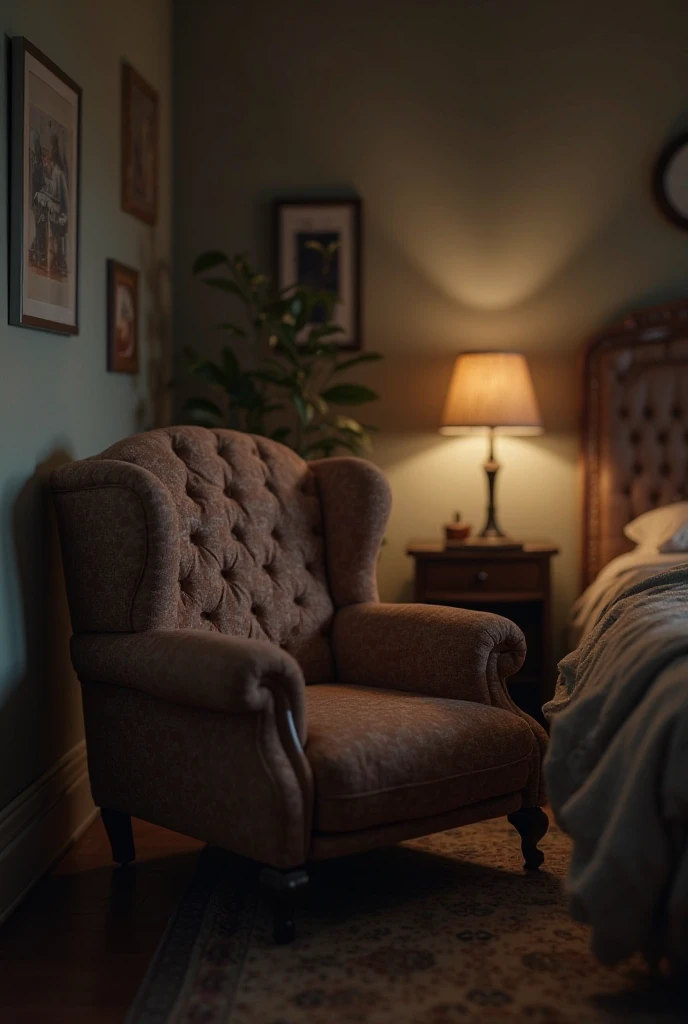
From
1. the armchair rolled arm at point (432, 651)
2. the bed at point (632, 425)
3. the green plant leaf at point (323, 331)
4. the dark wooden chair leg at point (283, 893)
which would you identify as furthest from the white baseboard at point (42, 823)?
the bed at point (632, 425)

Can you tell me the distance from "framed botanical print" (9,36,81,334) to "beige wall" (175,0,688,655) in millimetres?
1275

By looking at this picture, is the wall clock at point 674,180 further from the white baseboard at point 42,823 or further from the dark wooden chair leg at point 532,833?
the white baseboard at point 42,823

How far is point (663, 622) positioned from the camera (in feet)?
7.56

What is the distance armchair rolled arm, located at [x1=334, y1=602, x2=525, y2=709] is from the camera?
9.21 ft

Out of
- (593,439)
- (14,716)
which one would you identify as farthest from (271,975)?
(593,439)

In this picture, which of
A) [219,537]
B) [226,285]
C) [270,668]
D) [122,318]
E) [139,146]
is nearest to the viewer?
[270,668]

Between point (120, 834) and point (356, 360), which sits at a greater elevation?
point (356, 360)

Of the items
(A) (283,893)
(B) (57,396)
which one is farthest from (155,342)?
(A) (283,893)

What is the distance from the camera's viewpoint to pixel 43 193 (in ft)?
9.27

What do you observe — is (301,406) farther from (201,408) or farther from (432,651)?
(432,651)

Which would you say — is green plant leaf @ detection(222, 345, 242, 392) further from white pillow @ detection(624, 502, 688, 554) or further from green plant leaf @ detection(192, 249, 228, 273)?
white pillow @ detection(624, 502, 688, 554)

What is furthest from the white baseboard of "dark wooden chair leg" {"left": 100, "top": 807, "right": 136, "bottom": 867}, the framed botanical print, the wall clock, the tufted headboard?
the wall clock

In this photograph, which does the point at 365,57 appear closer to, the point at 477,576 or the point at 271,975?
the point at 477,576

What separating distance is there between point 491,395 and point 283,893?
206 cm
